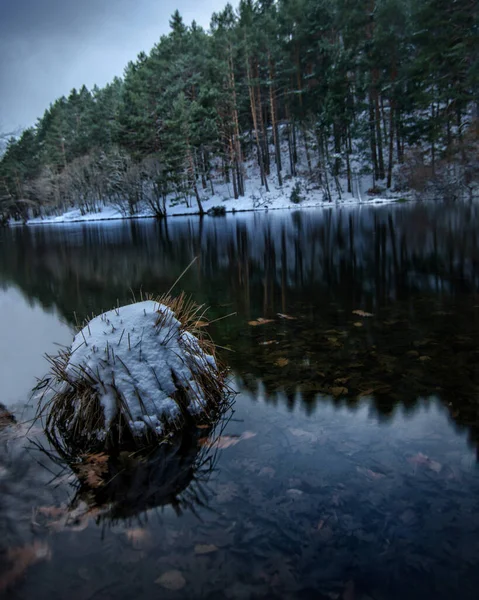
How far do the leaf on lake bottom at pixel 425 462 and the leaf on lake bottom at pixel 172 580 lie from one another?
2.04 metres

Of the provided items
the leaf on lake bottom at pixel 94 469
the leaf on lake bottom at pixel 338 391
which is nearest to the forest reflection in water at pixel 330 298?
the leaf on lake bottom at pixel 338 391

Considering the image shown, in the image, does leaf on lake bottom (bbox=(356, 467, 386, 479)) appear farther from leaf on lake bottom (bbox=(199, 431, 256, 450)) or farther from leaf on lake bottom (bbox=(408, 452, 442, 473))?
leaf on lake bottom (bbox=(199, 431, 256, 450))

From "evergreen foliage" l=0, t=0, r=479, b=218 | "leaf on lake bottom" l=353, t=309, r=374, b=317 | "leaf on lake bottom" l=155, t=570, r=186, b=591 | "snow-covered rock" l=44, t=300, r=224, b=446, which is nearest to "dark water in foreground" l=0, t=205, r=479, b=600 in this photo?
"leaf on lake bottom" l=155, t=570, r=186, b=591

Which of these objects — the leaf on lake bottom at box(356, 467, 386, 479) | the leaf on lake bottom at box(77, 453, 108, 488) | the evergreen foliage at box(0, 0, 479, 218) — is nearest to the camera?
the leaf on lake bottom at box(356, 467, 386, 479)

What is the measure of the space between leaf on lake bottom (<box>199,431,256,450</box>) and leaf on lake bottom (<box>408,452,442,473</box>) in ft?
4.76

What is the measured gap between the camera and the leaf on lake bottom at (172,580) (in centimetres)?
252

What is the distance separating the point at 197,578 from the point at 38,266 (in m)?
19.1

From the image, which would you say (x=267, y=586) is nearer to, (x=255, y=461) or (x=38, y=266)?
(x=255, y=461)

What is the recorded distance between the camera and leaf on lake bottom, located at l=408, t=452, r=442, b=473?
3.40m

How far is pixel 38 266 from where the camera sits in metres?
19.2

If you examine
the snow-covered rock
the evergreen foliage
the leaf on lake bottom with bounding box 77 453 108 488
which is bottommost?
the leaf on lake bottom with bounding box 77 453 108 488

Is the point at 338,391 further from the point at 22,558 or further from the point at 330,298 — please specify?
the point at 330,298

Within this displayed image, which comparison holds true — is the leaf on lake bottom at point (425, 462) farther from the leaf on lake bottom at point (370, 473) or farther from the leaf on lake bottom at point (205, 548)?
the leaf on lake bottom at point (205, 548)

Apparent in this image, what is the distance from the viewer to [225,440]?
4.09 meters
